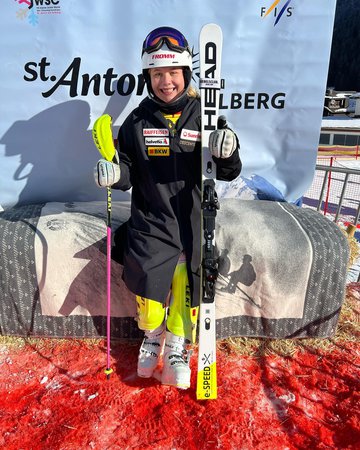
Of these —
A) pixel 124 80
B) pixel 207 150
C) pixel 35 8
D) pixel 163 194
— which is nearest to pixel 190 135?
pixel 207 150

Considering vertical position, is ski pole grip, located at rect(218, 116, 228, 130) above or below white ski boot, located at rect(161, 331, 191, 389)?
above

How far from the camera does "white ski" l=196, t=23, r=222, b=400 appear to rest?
2135 mm

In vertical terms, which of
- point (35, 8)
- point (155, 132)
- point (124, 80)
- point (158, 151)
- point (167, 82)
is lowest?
point (158, 151)

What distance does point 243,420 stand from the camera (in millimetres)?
2092

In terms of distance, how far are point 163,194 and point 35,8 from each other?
79.6 inches

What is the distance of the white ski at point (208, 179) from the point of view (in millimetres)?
2135

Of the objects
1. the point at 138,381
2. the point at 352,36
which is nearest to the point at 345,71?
the point at 352,36

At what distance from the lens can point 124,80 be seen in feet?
10.4

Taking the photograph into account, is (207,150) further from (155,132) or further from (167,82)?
(167,82)

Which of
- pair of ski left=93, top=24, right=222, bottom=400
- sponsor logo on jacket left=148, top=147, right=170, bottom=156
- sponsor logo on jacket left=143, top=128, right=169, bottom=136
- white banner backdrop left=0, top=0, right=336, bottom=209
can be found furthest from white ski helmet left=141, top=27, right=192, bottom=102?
white banner backdrop left=0, top=0, right=336, bottom=209

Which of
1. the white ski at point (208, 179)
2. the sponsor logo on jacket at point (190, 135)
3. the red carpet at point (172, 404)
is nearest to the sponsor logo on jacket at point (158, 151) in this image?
the sponsor logo on jacket at point (190, 135)

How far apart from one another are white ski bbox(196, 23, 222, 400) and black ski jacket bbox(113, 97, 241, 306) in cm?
7

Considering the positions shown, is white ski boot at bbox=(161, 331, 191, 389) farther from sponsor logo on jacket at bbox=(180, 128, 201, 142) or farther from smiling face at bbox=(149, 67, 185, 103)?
smiling face at bbox=(149, 67, 185, 103)

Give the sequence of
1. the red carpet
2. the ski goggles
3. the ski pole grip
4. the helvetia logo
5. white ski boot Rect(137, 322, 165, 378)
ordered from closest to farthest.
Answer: the red carpet
the ski goggles
the ski pole grip
white ski boot Rect(137, 322, 165, 378)
the helvetia logo
